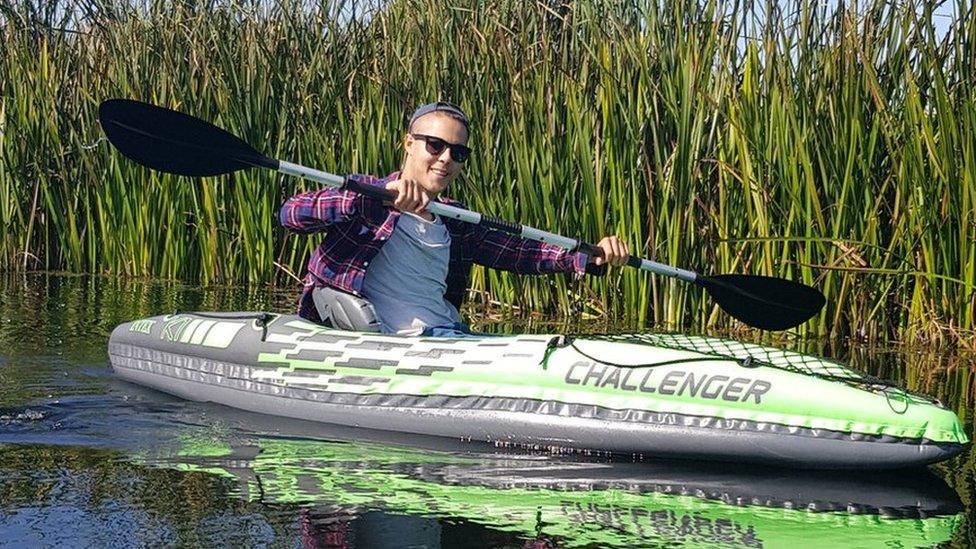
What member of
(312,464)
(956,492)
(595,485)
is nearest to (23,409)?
(312,464)

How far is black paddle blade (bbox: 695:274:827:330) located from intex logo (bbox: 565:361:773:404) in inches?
54.1

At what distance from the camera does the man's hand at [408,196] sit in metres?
6.07

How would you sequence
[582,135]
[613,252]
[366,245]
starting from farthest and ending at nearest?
1. [582,135]
2. [613,252]
3. [366,245]

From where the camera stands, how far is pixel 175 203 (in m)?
10.9

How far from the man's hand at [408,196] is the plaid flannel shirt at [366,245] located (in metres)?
0.15

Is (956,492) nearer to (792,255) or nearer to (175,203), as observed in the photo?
(792,255)

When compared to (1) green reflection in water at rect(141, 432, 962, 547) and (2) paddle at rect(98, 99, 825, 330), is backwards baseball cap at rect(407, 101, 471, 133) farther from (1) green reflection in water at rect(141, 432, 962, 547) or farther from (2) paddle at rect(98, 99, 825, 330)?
(1) green reflection in water at rect(141, 432, 962, 547)

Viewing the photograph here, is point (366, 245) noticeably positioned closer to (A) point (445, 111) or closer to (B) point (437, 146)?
(B) point (437, 146)

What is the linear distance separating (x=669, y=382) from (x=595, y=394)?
0.92 feet

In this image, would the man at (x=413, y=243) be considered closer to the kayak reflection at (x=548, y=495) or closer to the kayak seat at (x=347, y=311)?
the kayak seat at (x=347, y=311)

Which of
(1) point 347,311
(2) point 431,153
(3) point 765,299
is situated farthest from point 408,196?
(3) point 765,299

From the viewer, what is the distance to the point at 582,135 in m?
8.59

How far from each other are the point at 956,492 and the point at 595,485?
1148 millimetres

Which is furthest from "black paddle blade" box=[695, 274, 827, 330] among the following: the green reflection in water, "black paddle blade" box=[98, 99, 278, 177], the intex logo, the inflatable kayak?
"black paddle blade" box=[98, 99, 278, 177]
